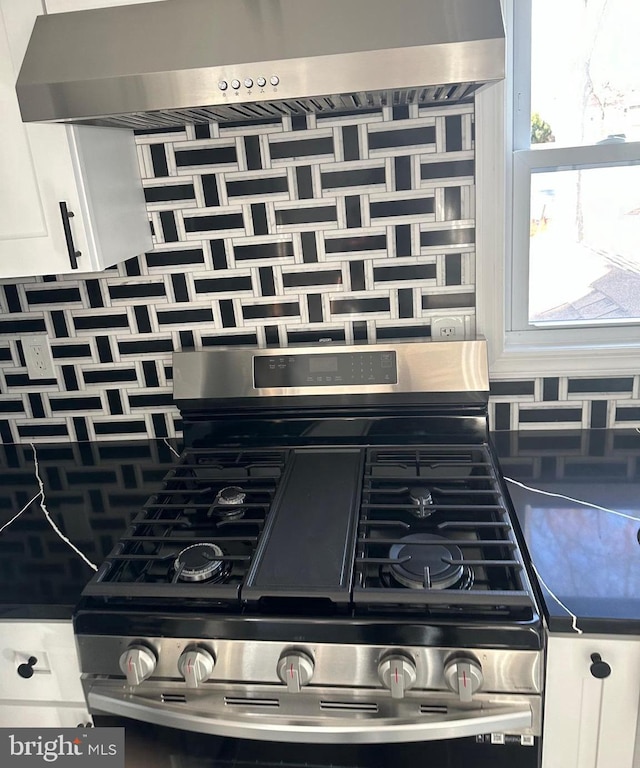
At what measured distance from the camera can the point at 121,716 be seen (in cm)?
112

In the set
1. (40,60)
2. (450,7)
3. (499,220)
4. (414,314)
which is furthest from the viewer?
(414,314)

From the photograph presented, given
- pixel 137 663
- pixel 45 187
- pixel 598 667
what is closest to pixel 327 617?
pixel 137 663

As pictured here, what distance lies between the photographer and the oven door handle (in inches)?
38.8

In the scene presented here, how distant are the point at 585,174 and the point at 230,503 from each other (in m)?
1.15

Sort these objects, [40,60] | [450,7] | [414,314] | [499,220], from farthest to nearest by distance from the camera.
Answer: [414,314] → [499,220] → [40,60] → [450,7]

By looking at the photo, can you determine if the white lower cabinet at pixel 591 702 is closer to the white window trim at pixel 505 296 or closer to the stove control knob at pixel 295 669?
the stove control knob at pixel 295 669

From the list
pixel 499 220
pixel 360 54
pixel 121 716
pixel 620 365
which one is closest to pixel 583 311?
pixel 620 365

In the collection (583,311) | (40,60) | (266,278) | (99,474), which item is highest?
(40,60)

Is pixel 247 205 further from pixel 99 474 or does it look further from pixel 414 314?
pixel 99 474

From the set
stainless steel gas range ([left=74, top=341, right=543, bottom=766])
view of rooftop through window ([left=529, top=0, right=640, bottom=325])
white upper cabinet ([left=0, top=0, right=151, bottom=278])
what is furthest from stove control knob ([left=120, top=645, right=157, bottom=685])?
view of rooftop through window ([left=529, top=0, right=640, bottom=325])

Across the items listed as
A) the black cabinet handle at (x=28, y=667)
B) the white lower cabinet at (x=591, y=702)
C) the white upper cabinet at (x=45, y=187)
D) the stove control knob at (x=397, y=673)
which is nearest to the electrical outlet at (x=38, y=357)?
the white upper cabinet at (x=45, y=187)

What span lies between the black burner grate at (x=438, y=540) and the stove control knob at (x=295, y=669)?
118 millimetres

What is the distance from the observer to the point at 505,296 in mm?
1648

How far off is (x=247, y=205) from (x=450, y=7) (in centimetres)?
71
